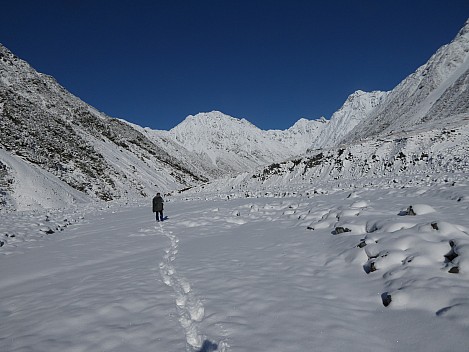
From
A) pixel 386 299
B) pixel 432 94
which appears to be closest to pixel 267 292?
pixel 386 299

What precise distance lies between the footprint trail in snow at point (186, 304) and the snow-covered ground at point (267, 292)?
0.03 meters

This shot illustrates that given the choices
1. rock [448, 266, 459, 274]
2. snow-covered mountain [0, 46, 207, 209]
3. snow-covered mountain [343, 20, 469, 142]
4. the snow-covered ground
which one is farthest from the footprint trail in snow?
snow-covered mountain [343, 20, 469, 142]

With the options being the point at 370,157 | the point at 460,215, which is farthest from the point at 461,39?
the point at 460,215

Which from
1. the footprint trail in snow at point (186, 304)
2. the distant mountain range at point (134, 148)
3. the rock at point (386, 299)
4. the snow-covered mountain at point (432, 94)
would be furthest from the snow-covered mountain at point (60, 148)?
the snow-covered mountain at point (432, 94)

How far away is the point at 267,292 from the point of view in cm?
554

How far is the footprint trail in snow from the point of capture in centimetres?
420

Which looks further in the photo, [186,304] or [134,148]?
[134,148]

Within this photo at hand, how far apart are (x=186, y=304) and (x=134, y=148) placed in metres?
103

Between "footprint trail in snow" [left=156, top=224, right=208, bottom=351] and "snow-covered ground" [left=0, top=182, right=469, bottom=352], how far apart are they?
25 millimetres

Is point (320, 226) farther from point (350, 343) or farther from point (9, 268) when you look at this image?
point (9, 268)

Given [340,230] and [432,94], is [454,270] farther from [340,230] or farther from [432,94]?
[432,94]

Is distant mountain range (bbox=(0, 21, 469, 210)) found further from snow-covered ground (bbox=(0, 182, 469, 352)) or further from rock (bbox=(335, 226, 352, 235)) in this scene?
snow-covered ground (bbox=(0, 182, 469, 352))

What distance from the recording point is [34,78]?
87.6 metres

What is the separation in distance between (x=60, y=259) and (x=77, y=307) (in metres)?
5.01
